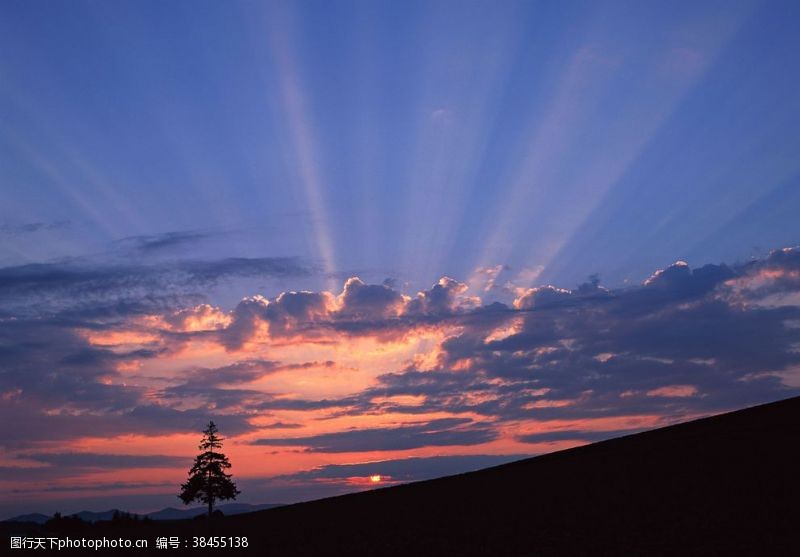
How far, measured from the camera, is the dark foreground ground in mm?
33938

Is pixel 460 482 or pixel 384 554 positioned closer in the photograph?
pixel 384 554

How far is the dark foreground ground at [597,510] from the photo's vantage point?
33.9m

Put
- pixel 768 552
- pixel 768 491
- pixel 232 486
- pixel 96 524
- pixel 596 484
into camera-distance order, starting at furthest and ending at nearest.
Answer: pixel 232 486, pixel 96 524, pixel 596 484, pixel 768 491, pixel 768 552

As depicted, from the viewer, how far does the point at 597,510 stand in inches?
1629

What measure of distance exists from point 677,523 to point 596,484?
14094mm

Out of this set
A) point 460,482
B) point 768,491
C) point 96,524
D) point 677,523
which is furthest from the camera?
point 96,524

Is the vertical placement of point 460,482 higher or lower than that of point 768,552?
higher

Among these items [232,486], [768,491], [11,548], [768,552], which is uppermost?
[232,486]

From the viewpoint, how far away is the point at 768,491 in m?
39.2

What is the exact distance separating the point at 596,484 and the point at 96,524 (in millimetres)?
56694

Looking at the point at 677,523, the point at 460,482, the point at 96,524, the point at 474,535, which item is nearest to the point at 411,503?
the point at 460,482

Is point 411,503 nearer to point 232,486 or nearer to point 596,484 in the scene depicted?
point 596,484

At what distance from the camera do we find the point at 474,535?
39.3m

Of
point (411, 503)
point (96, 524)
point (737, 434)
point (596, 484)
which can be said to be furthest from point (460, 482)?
point (96, 524)
